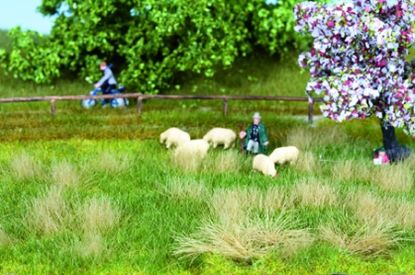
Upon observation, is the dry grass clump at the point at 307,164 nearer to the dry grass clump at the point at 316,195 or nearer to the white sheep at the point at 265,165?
the white sheep at the point at 265,165

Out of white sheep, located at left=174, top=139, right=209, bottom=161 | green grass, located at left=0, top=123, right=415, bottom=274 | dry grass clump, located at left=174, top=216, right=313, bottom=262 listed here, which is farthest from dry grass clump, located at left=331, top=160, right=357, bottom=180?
dry grass clump, located at left=174, top=216, right=313, bottom=262

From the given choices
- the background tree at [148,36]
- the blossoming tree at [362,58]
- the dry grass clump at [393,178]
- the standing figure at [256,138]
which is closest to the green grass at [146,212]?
the dry grass clump at [393,178]

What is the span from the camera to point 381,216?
11.7m

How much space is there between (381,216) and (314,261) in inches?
69.9

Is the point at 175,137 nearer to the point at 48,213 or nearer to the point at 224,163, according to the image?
the point at 224,163

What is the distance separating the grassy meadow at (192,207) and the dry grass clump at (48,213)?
0.03 m

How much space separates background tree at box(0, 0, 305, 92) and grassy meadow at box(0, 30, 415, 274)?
4668mm

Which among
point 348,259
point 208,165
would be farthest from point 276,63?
point 348,259

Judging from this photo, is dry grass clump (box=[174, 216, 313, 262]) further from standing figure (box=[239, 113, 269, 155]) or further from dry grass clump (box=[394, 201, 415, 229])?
standing figure (box=[239, 113, 269, 155])

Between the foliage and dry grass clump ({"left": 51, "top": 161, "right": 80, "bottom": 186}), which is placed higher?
the foliage

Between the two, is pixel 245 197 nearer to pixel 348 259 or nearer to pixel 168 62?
pixel 348 259

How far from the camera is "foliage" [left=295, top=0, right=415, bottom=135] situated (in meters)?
15.7

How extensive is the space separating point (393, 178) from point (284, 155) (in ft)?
7.96

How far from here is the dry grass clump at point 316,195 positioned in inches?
508
